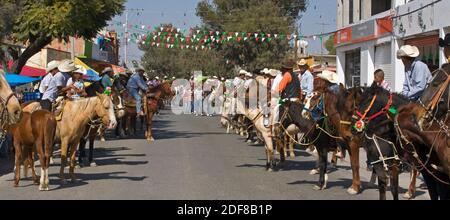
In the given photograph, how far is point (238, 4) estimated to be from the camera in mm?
57750

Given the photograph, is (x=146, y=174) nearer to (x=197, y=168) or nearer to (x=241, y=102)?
(x=197, y=168)

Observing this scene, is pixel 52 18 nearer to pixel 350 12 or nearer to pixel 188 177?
pixel 188 177

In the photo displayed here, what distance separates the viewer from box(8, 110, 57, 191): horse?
11.2 m

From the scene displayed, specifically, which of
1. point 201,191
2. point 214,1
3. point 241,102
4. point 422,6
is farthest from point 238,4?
point 201,191

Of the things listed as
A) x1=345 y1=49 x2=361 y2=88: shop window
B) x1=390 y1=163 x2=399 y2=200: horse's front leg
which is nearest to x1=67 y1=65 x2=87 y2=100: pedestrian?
x1=390 y1=163 x2=399 y2=200: horse's front leg

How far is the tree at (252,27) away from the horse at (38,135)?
36886 mm

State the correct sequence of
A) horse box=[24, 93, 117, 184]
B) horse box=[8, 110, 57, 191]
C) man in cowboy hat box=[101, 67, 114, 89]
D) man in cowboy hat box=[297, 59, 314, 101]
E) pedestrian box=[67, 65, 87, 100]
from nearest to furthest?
horse box=[8, 110, 57, 191]
horse box=[24, 93, 117, 184]
pedestrian box=[67, 65, 87, 100]
man in cowboy hat box=[297, 59, 314, 101]
man in cowboy hat box=[101, 67, 114, 89]

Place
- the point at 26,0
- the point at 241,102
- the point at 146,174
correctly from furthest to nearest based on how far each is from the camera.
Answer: the point at 26,0 < the point at 241,102 < the point at 146,174

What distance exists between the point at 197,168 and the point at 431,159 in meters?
7.47

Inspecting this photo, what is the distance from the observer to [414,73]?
9836mm

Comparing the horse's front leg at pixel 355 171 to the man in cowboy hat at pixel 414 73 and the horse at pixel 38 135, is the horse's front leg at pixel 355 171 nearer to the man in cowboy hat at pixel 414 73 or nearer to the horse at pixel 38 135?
the man in cowboy hat at pixel 414 73

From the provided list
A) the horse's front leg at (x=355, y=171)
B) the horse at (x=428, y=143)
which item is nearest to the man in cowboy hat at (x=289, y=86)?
the horse's front leg at (x=355, y=171)

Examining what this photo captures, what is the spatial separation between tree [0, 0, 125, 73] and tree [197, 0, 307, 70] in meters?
26.0

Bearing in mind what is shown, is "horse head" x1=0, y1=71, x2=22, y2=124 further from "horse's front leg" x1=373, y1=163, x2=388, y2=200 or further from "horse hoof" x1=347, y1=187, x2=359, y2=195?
"horse hoof" x1=347, y1=187, x2=359, y2=195
